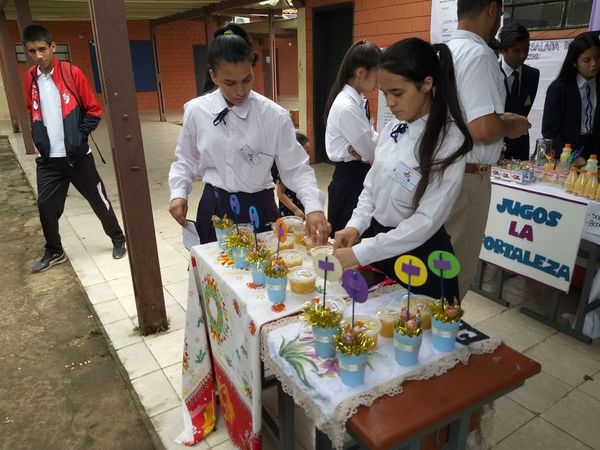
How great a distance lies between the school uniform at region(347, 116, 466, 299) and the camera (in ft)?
4.25

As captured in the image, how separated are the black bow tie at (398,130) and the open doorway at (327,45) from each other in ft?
16.2

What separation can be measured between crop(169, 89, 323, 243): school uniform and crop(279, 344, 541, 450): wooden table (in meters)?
0.88

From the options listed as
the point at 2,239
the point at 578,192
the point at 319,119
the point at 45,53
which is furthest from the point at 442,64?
the point at 319,119

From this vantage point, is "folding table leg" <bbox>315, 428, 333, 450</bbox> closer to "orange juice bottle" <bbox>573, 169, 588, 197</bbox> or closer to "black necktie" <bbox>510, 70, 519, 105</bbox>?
"orange juice bottle" <bbox>573, 169, 588, 197</bbox>

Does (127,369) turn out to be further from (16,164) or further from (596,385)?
(16,164)

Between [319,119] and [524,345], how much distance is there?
501 cm

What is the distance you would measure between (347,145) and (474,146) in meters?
0.87

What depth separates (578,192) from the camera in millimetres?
2396

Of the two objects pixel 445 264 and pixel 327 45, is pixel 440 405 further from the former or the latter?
pixel 327 45

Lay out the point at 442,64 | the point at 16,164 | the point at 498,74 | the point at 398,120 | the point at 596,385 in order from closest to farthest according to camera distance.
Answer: the point at 442,64 → the point at 398,120 → the point at 498,74 → the point at 596,385 → the point at 16,164

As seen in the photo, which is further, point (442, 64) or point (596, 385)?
point (596, 385)

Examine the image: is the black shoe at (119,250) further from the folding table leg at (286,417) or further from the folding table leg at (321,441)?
the folding table leg at (321,441)

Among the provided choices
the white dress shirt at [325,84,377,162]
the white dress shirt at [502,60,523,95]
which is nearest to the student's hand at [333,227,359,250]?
the white dress shirt at [325,84,377,162]

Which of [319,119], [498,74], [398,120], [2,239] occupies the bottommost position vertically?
[2,239]
